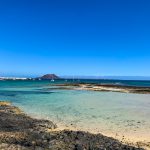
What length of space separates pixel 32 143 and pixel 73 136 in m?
2.77

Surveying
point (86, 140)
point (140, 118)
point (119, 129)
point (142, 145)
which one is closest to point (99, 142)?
point (86, 140)

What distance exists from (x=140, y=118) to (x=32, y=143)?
14675 millimetres

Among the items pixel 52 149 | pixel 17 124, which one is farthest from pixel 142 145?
pixel 17 124

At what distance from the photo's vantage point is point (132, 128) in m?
21.9

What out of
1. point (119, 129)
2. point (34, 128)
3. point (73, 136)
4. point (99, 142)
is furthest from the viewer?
point (119, 129)

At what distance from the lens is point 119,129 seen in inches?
839

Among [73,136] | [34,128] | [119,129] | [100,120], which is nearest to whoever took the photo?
[73,136]

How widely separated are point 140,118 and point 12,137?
47.6ft

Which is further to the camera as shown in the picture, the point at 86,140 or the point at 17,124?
the point at 17,124

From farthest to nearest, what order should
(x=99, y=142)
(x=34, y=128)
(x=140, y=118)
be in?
(x=140, y=118)
(x=34, y=128)
(x=99, y=142)

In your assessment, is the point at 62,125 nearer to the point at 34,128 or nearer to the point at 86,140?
the point at 34,128

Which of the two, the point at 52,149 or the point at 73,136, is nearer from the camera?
the point at 52,149

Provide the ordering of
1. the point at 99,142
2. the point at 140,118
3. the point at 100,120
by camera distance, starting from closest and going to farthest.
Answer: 1. the point at 99,142
2. the point at 100,120
3. the point at 140,118

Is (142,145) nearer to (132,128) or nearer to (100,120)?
(132,128)
